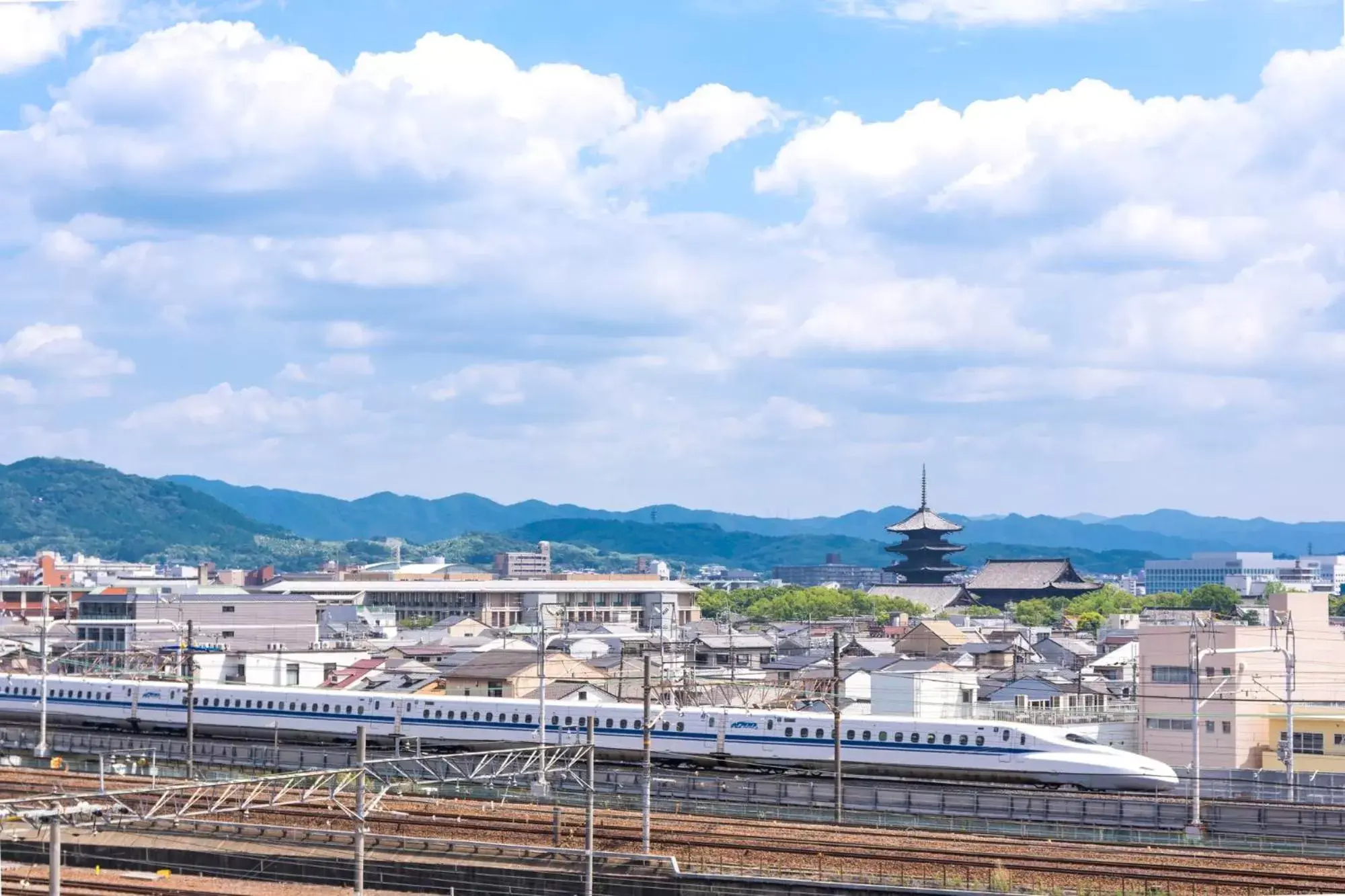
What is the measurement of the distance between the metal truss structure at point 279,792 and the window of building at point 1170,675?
2078cm

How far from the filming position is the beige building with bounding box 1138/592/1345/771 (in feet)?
191

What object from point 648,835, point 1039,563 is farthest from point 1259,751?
point 1039,563

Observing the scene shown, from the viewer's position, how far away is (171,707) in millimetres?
66125

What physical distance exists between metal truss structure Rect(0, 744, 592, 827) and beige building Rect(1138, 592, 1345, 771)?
20677 mm

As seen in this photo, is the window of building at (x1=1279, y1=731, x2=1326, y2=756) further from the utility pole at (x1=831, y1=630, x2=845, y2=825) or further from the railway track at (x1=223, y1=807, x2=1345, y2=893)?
the railway track at (x1=223, y1=807, x2=1345, y2=893)

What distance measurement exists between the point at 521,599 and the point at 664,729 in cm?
9895

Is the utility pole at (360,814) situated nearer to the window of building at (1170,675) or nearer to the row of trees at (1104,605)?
the window of building at (1170,675)

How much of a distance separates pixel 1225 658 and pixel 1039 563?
140m

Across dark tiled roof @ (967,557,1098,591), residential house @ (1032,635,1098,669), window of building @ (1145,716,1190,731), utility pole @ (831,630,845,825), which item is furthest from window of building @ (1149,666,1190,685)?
dark tiled roof @ (967,557,1098,591)

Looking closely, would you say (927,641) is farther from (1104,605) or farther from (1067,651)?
(1104,605)

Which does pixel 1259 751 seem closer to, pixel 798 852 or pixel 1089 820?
pixel 1089 820

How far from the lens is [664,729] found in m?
53.5

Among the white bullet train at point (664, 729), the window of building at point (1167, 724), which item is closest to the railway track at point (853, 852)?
the white bullet train at point (664, 729)

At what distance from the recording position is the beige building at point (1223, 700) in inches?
2297
